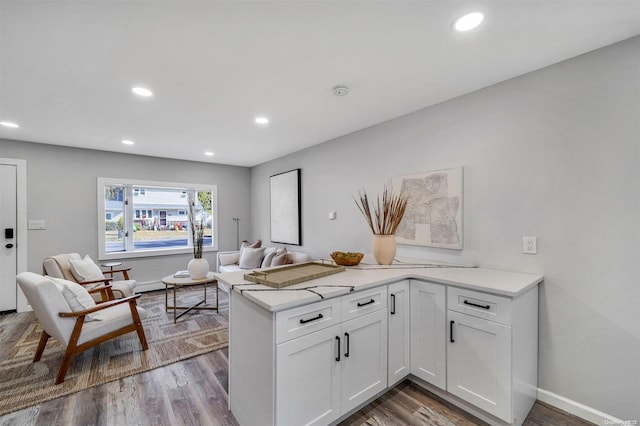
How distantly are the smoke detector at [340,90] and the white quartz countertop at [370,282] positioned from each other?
5.08 ft

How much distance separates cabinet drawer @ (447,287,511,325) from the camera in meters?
1.70

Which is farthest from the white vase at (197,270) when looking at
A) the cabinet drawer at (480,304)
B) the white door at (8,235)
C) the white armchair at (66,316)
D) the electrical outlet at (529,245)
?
the electrical outlet at (529,245)

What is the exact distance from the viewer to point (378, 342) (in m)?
1.97

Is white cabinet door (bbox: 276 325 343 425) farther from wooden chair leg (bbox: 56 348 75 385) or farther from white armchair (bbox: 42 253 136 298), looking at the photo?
white armchair (bbox: 42 253 136 298)

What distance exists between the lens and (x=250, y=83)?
2.25 m

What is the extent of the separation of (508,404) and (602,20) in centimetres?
229

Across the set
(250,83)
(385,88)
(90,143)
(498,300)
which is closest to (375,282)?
(498,300)

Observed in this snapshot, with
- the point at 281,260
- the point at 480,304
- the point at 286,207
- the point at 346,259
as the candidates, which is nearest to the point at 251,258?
the point at 281,260

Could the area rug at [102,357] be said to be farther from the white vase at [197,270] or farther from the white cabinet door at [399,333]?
the white cabinet door at [399,333]

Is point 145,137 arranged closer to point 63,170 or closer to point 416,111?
point 63,170

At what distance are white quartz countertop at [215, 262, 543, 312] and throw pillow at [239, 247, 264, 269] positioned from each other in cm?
267

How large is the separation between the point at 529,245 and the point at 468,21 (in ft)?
5.30

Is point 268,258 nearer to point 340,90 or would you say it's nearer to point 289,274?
point 289,274

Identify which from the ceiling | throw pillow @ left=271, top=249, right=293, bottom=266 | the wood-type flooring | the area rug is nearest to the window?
throw pillow @ left=271, top=249, right=293, bottom=266
